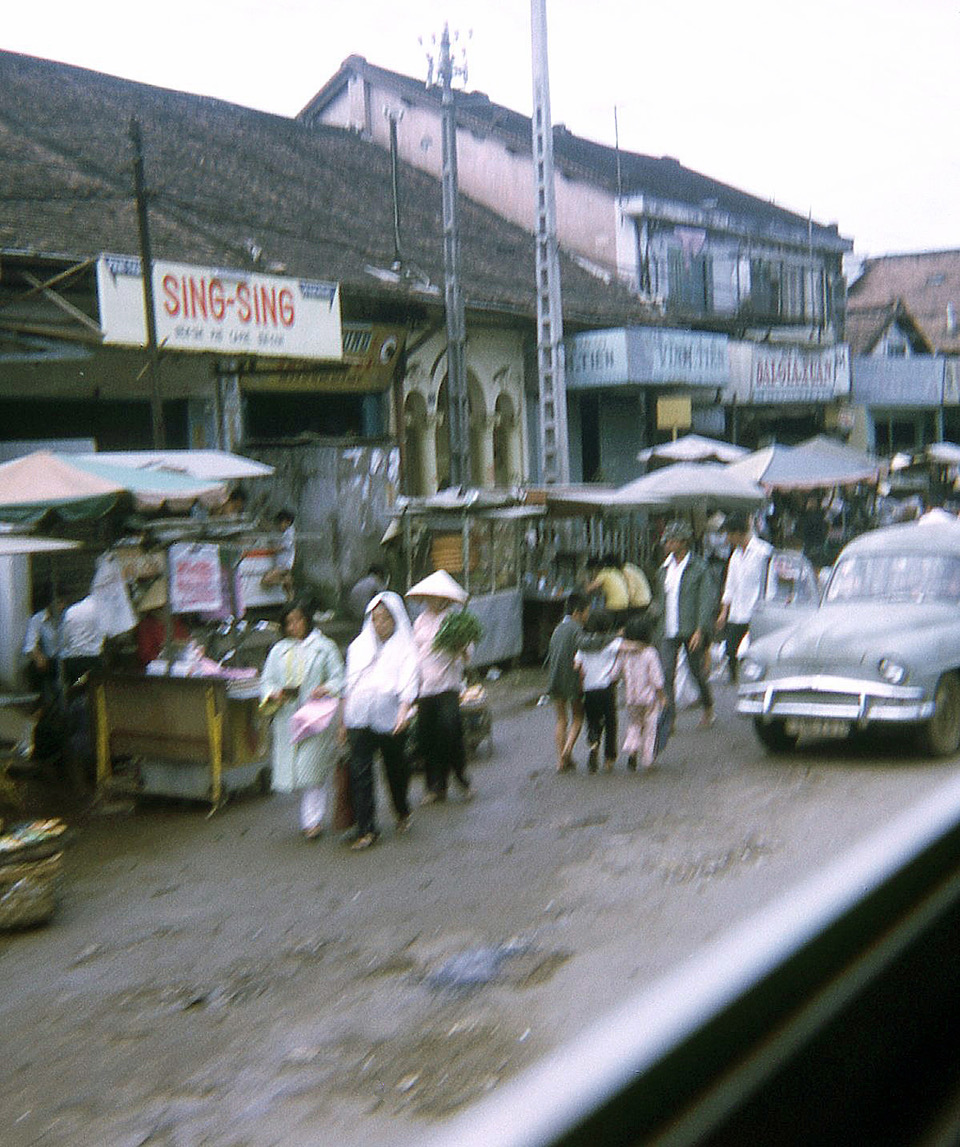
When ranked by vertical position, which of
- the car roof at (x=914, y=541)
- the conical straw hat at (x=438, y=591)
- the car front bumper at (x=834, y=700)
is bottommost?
the car front bumper at (x=834, y=700)

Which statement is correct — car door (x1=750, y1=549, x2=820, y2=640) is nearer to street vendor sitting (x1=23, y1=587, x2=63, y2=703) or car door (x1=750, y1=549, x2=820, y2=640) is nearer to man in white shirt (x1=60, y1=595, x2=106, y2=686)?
man in white shirt (x1=60, y1=595, x2=106, y2=686)

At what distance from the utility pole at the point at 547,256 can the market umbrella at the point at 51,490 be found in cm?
878

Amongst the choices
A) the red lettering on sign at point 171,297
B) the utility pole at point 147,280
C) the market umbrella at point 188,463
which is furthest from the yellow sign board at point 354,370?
the market umbrella at point 188,463

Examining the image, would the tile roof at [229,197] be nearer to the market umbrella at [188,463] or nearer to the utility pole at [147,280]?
the utility pole at [147,280]

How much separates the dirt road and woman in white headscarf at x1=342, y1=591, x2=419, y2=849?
35cm

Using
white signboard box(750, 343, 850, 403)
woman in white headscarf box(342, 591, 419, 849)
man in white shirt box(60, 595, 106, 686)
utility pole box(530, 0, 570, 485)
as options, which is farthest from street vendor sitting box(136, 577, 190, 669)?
white signboard box(750, 343, 850, 403)

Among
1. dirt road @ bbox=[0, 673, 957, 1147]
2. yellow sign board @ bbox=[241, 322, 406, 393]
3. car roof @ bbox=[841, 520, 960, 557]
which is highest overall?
yellow sign board @ bbox=[241, 322, 406, 393]

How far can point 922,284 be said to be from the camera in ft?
168

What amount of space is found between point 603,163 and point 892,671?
2660 cm

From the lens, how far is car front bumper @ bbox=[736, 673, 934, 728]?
9336 millimetres

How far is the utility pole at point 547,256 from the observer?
1697 centimetres

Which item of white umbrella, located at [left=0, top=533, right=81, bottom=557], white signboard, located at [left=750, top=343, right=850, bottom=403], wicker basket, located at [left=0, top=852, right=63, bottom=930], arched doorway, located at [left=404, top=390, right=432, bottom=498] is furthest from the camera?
white signboard, located at [left=750, top=343, right=850, bottom=403]

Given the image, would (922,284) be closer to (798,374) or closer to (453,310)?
(798,374)

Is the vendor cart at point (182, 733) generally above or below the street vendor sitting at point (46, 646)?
below
